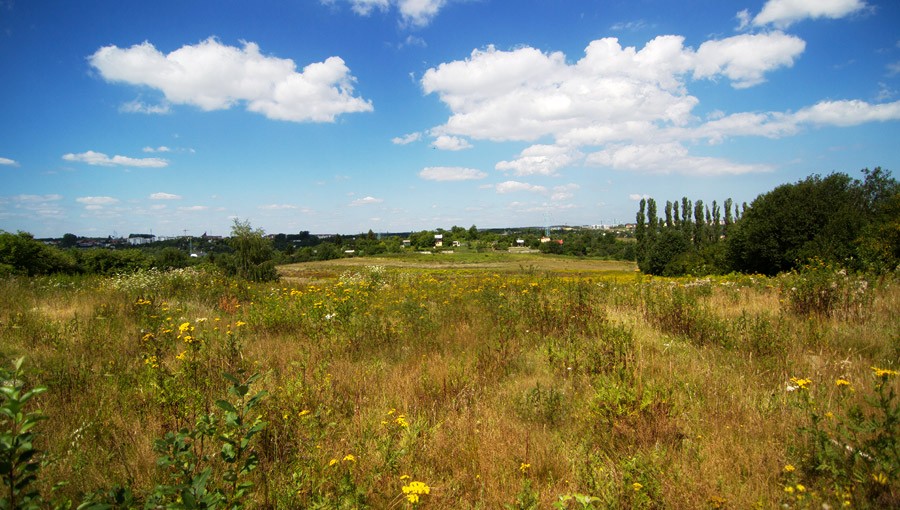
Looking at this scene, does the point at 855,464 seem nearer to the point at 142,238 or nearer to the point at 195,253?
the point at 195,253

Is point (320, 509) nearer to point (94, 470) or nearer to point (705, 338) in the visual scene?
point (94, 470)

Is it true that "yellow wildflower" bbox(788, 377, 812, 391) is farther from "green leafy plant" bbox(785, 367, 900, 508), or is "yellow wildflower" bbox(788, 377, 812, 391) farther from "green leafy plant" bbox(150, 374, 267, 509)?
"green leafy plant" bbox(150, 374, 267, 509)

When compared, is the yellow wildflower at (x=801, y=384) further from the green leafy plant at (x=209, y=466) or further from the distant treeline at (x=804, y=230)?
the distant treeline at (x=804, y=230)

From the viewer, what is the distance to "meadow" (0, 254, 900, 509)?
2521 millimetres

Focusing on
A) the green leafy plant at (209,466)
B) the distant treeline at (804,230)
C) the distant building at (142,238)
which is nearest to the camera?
the green leafy plant at (209,466)

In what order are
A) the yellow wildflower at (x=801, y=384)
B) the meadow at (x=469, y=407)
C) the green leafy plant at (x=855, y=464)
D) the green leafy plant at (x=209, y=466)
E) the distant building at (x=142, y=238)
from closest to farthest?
1. the green leafy plant at (x=209, y=466)
2. the green leafy plant at (x=855, y=464)
3. the meadow at (x=469, y=407)
4. the yellow wildflower at (x=801, y=384)
5. the distant building at (x=142, y=238)

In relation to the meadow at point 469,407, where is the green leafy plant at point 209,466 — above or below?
above

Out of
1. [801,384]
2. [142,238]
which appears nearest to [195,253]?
[142,238]

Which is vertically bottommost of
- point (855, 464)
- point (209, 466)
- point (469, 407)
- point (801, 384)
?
point (469, 407)

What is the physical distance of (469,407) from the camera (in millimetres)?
3943

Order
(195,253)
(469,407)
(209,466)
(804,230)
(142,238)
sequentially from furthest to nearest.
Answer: (142,238)
(195,253)
(804,230)
(469,407)
(209,466)

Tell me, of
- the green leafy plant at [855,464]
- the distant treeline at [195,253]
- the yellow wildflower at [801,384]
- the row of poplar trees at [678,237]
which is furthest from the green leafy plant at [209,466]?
the row of poplar trees at [678,237]

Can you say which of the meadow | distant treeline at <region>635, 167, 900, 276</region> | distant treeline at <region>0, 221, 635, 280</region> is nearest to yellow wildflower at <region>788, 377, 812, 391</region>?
the meadow

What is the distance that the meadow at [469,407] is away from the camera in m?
2.52
